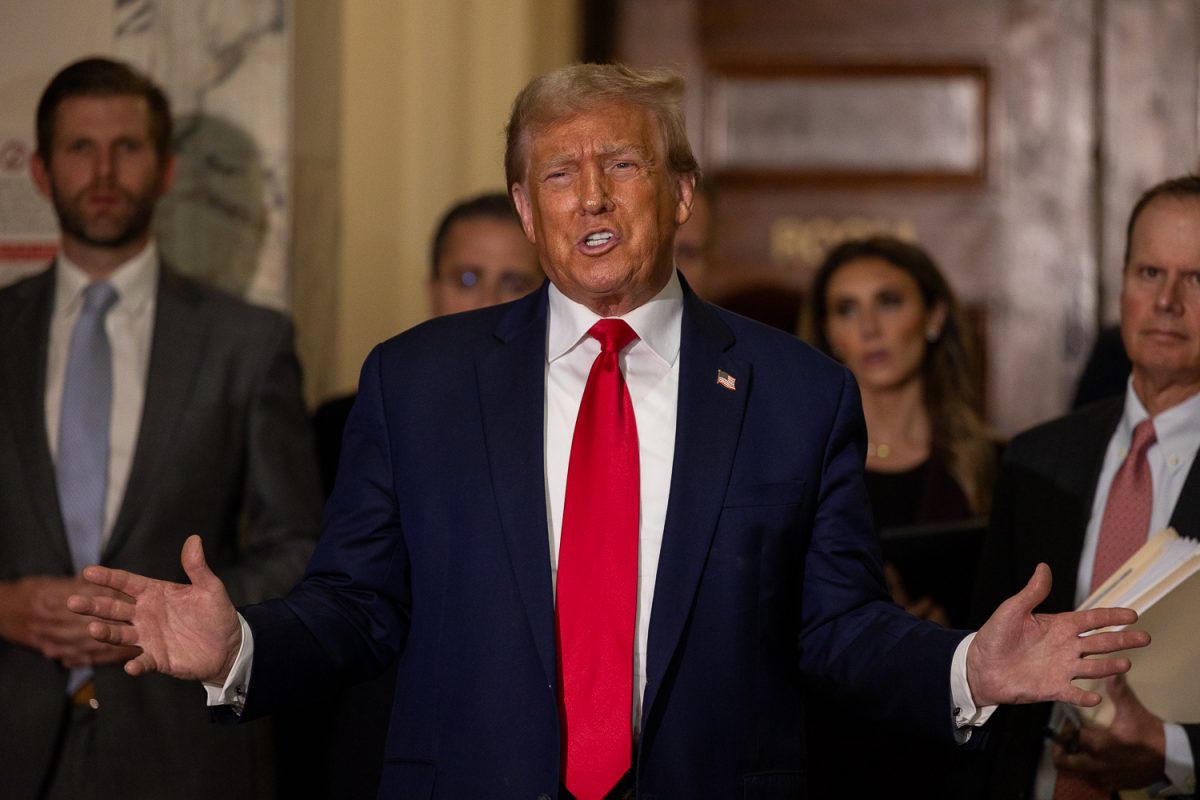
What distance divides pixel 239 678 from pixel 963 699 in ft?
3.07

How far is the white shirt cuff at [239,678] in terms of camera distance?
77.0 inches

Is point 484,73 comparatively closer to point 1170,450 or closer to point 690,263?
point 690,263

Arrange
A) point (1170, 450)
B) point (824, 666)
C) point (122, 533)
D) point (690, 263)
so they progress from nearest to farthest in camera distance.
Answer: point (824, 666) < point (1170, 450) < point (122, 533) < point (690, 263)

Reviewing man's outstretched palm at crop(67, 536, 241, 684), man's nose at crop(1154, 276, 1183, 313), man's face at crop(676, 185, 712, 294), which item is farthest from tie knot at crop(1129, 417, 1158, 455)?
man's outstretched palm at crop(67, 536, 241, 684)

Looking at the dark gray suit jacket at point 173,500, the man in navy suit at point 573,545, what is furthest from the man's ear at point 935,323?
the man in navy suit at point 573,545

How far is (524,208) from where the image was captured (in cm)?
226

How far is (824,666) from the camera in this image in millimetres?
2123

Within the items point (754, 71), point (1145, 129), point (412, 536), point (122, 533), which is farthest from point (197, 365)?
point (1145, 129)

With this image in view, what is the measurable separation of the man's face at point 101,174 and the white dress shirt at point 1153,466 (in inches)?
77.8

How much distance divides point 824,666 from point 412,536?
0.60 metres

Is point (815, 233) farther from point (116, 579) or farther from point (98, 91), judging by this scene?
point (116, 579)

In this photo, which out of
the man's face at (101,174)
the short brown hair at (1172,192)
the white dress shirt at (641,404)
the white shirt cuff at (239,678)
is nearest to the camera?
the white shirt cuff at (239,678)

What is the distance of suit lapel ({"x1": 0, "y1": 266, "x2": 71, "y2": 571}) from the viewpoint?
9.76ft

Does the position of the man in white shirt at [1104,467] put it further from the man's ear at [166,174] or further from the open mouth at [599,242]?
the man's ear at [166,174]
